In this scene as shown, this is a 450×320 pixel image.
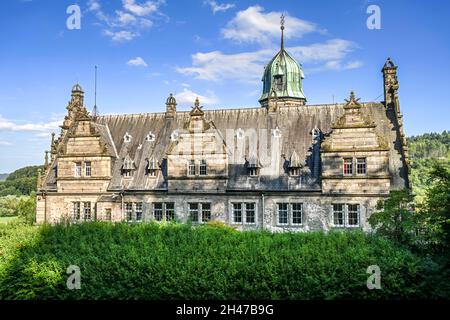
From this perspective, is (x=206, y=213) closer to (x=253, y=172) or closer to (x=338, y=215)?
(x=253, y=172)

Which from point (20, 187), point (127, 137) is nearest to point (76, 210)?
point (127, 137)

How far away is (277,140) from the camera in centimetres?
3316

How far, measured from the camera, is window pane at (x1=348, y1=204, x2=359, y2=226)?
29484mm

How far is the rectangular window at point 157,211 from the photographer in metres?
33.0

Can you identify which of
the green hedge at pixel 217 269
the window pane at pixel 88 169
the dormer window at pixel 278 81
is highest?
the dormer window at pixel 278 81

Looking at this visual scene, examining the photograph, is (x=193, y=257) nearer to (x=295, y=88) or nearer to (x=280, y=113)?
(x=280, y=113)

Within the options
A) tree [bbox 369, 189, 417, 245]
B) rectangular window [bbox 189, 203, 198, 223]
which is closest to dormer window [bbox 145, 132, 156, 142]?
rectangular window [bbox 189, 203, 198, 223]

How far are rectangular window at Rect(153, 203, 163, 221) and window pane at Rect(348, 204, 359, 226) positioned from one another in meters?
14.8

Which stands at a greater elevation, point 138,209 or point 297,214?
point 138,209

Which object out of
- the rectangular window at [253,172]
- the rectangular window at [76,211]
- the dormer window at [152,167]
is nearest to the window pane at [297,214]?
the rectangular window at [253,172]

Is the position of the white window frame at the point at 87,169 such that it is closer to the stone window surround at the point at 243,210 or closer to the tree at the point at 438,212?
the stone window surround at the point at 243,210

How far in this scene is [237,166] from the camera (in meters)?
32.5

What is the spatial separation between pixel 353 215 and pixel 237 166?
9645 mm

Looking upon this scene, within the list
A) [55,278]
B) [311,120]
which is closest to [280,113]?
[311,120]
